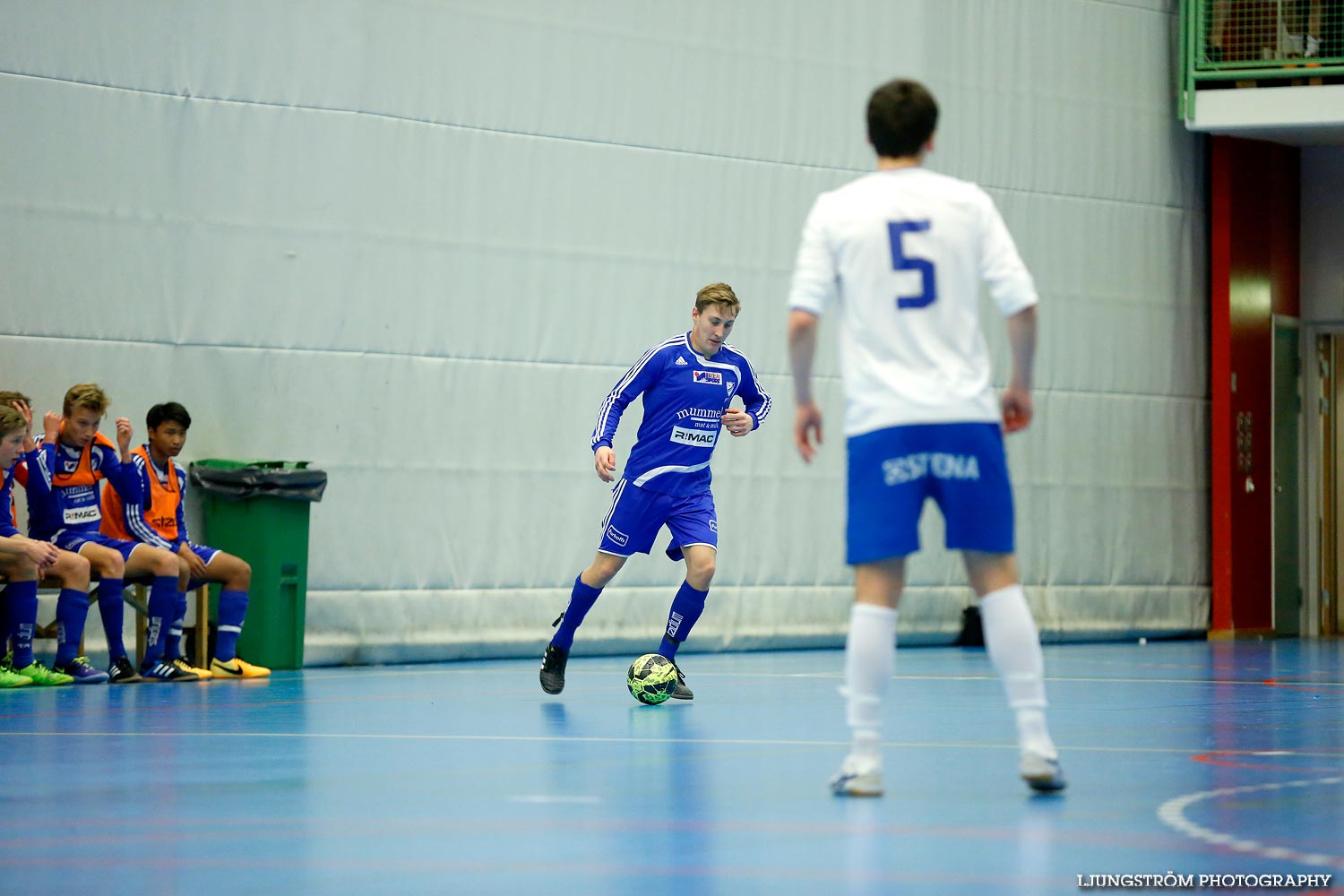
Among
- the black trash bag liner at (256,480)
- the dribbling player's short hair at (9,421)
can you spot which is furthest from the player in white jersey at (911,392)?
the black trash bag liner at (256,480)

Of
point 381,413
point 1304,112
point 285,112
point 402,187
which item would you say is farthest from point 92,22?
point 1304,112

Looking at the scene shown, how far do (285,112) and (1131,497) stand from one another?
335 inches

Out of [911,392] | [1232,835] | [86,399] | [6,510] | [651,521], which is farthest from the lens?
[86,399]

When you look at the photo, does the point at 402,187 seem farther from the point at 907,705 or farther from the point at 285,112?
the point at 907,705

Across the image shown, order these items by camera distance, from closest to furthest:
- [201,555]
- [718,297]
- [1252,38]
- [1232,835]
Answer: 1. [1232,835]
2. [718,297]
3. [201,555]
4. [1252,38]

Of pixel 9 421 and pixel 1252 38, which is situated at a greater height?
pixel 1252 38

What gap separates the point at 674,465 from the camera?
8.68 metres

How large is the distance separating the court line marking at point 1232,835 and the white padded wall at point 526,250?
25.9 ft

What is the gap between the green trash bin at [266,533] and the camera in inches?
433

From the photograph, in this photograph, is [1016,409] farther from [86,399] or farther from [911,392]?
[86,399]

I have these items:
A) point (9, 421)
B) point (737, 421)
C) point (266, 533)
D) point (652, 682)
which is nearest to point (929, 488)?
point (652, 682)

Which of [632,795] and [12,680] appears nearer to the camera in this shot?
[632,795]

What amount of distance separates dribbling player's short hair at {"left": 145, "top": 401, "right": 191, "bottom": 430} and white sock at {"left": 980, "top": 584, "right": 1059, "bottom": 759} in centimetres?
675

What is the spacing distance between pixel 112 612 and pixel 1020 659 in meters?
6.66
